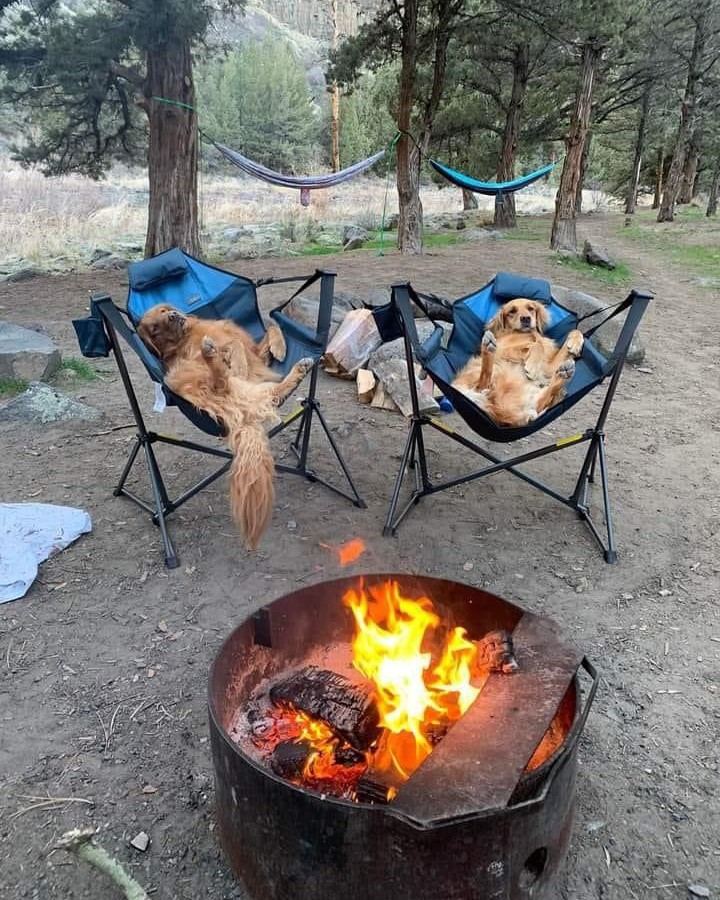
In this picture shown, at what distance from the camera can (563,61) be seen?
48.7 ft

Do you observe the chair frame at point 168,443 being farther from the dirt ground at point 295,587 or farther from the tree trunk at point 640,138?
the tree trunk at point 640,138

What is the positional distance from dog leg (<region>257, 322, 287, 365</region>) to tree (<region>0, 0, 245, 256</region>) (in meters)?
4.31

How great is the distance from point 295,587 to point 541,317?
83.6 inches

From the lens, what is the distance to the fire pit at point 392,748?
1189 millimetres

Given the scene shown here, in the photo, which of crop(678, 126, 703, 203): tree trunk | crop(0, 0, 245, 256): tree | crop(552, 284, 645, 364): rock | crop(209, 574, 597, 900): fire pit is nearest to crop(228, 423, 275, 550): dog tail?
crop(209, 574, 597, 900): fire pit

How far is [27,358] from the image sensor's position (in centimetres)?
477

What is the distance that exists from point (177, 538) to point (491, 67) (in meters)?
16.1

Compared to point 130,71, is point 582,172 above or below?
below

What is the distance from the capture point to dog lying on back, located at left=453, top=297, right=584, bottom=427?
3.22 m

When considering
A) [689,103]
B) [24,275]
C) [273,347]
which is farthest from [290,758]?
[689,103]

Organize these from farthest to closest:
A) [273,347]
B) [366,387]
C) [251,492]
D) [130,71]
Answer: [130,71] < [366,387] < [273,347] < [251,492]

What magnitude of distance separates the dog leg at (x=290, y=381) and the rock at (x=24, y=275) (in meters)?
7.35

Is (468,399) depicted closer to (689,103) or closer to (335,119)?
(689,103)

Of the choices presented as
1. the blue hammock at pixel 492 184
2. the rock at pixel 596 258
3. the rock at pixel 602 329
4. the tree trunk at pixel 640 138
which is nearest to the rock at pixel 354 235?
the blue hammock at pixel 492 184
